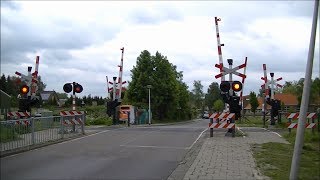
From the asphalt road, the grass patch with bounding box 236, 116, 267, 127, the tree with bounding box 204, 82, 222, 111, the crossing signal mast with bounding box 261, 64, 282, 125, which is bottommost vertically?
the asphalt road

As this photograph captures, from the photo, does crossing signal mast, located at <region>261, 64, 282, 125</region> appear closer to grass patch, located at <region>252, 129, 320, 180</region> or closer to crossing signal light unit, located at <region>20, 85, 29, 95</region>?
grass patch, located at <region>252, 129, 320, 180</region>

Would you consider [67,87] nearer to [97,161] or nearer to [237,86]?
[237,86]

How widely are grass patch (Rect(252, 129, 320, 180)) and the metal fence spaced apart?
771cm

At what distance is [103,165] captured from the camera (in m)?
11.4

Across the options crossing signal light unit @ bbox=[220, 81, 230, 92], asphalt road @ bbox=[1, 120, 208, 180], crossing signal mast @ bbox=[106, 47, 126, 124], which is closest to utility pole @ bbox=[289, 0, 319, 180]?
asphalt road @ bbox=[1, 120, 208, 180]

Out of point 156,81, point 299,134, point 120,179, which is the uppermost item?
point 156,81

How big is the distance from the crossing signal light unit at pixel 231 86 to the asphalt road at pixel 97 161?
352 centimetres

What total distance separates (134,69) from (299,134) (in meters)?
49.4

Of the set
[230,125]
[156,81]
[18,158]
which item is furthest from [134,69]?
[18,158]

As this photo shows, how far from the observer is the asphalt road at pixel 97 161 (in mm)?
9906

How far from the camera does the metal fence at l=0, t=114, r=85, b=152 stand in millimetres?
13758

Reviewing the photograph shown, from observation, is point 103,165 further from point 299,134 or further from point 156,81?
point 156,81

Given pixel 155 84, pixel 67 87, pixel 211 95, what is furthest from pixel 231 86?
pixel 211 95

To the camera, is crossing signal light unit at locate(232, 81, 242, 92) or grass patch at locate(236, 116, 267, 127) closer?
crossing signal light unit at locate(232, 81, 242, 92)
